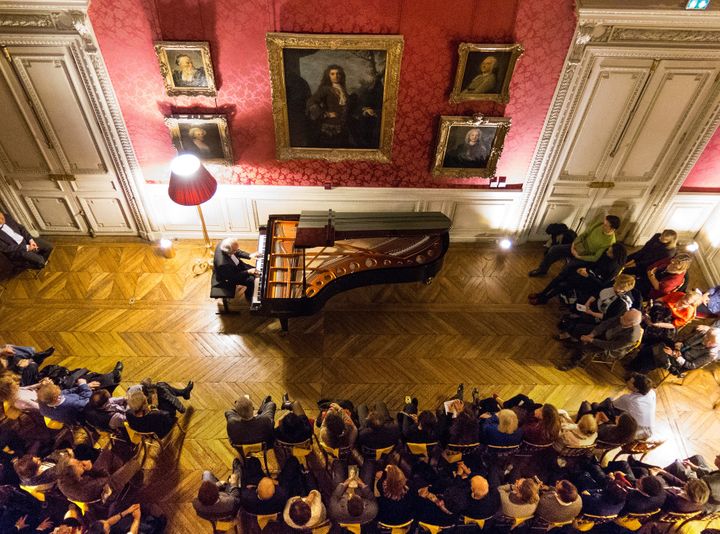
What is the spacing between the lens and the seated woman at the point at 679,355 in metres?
5.23

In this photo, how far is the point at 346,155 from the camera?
19.0 feet

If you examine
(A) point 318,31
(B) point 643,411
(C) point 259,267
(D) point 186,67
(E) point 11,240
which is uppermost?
(A) point 318,31

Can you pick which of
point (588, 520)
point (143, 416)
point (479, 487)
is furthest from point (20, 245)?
point (588, 520)

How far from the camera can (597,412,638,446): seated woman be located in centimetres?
429

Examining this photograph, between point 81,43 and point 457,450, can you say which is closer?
point 457,450

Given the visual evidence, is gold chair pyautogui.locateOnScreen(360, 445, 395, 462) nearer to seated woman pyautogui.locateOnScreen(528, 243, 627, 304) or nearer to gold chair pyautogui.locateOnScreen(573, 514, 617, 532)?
gold chair pyautogui.locateOnScreen(573, 514, 617, 532)

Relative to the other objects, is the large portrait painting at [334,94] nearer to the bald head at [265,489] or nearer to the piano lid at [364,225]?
the piano lid at [364,225]

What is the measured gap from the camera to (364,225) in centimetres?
572

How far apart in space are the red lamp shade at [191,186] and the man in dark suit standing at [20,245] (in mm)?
2129

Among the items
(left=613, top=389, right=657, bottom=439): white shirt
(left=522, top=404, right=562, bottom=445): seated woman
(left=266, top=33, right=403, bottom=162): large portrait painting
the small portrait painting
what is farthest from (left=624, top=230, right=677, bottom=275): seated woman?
the small portrait painting

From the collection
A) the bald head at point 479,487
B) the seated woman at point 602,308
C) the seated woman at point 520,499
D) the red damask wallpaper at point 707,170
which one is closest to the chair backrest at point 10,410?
the bald head at point 479,487

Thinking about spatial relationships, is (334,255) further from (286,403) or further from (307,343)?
(286,403)

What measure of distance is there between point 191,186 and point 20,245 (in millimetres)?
2436

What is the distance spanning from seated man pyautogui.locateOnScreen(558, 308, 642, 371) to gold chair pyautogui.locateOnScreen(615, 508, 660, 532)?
1499 millimetres
